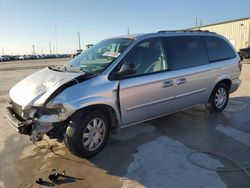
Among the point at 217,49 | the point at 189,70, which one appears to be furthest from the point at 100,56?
the point at 217,49

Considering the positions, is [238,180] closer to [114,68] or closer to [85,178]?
[85,178]

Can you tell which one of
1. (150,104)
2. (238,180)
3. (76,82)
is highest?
(76,82)

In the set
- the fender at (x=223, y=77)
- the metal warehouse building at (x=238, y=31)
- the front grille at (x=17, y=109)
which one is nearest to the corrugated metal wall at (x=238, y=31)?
the metal warehouse building at (x=238, y=31)

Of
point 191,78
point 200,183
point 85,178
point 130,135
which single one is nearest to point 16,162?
point 85,178

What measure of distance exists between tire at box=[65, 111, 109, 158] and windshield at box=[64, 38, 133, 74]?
2.43 ft

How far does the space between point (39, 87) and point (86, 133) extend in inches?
38.5

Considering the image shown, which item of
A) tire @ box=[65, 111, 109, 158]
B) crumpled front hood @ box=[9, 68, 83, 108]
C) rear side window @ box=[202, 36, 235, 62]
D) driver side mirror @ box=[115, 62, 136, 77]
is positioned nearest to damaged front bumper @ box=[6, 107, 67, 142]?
tire @ box=[65, 111, 109, 158]

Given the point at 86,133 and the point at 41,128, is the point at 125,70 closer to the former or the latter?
the point at 86,133

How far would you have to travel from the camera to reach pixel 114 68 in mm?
4395

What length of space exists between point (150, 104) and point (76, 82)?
1446 mm

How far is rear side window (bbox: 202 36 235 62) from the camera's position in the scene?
6098mm

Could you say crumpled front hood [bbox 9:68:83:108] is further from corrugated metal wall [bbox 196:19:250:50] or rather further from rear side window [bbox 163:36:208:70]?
corrugated metal wall [bbox 196:19:250:50]

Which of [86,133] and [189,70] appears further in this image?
[189,70]

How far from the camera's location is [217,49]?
630cm
